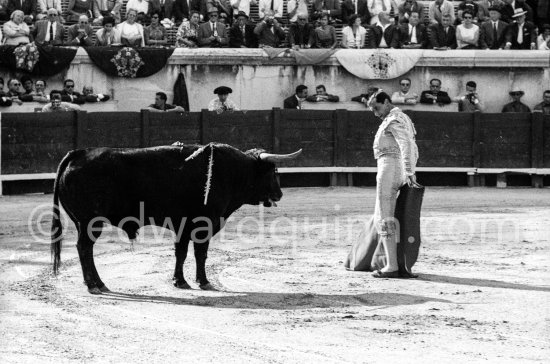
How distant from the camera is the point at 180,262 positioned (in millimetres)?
9773

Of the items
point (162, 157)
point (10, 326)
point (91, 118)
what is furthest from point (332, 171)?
point (10, 326)

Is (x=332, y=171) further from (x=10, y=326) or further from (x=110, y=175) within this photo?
(x=10, y=326)

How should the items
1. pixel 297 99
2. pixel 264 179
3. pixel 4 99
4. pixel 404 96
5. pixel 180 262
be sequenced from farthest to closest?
pixel 404 96, pixel 297 99, pixel 4 99, pixel 264 179, pixel 180 262

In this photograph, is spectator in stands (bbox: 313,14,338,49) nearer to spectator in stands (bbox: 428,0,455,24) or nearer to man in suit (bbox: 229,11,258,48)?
man in suit (bbox: 229,11,258,48)

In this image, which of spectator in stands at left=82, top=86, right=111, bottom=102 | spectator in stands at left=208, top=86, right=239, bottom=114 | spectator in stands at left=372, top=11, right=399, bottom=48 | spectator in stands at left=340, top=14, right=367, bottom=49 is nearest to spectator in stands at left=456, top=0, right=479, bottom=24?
spectator in stands at left=372, top=11, right=399, bottom=48

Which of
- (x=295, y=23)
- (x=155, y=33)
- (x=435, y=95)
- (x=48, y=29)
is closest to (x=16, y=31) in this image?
(x=48, y=29)

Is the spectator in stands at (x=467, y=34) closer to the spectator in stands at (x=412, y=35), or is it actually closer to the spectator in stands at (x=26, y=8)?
the spectator in stands at (x=412, y=35)

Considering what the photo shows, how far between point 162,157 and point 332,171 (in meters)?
9.67

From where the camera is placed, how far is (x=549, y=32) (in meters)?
20.9

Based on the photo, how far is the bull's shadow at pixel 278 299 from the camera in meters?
9.18

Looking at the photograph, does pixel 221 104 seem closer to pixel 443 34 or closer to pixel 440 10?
pixel 443 34

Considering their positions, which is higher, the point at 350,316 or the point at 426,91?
the point at 426,91

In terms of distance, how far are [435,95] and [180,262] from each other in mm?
11002

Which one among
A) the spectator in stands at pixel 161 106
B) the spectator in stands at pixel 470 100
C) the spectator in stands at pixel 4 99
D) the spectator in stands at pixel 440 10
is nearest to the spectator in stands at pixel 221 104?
the spectator in stands at pixel 161 106
